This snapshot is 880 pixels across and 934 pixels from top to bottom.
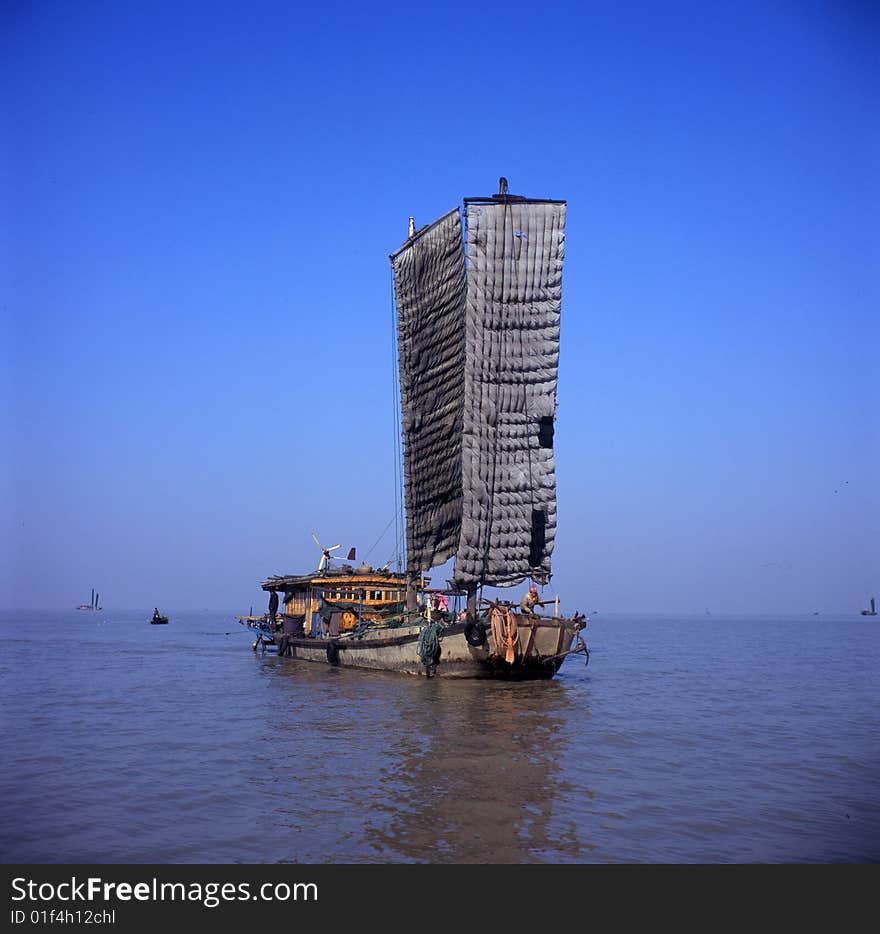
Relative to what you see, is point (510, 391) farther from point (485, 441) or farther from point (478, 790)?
point (478, 790)

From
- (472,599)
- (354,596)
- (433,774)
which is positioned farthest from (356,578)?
(433,774)

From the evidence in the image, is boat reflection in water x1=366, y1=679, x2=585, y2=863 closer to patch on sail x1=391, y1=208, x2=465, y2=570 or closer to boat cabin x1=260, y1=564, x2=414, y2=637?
patch on sail x1=391, y1=208, x2=465, y2=570

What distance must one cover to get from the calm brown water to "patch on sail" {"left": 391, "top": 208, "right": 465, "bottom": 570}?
21.3 feet

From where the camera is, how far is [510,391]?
90.9 feet

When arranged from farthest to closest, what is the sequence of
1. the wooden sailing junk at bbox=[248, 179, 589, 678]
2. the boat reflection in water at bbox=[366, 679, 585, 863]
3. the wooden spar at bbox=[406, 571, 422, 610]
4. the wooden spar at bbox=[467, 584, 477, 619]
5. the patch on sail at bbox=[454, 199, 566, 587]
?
the wooden spar at bbox=[406, 571, 422, 610] → the patch on sail at bbox=[454, 199, 566, 587] → the wooden spar at bbox=[467, 584, 477, 619] → the wooden sailing junk at bbox=[248, 179, 589, 678] → the boat reflection in water at bbox=[366, 679, 585, 863]

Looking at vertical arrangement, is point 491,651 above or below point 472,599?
below

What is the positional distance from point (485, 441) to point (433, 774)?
633 inches

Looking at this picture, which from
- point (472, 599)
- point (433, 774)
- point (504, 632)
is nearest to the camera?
point (433, 774)

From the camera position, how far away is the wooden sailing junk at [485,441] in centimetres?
2528

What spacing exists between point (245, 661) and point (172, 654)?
7301mm

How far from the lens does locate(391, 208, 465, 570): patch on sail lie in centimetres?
2958

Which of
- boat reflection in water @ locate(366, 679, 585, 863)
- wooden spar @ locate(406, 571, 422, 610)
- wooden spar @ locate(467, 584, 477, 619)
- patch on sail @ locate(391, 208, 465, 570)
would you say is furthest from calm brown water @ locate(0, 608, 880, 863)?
patch on sail @ locate(391, 208, 465, 570)

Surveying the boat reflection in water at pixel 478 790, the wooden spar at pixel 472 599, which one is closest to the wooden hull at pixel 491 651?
the wooden spar at pixel 472 599
